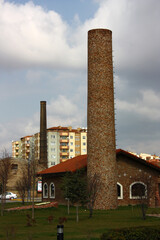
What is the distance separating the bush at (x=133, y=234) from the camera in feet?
47.7

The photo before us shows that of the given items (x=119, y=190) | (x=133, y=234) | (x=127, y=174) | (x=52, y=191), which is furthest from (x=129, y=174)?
(x=133, y=234)

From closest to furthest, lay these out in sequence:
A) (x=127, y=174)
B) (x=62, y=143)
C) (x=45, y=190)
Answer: (x=127, y=174) < (x=45, y=190) < (x=62, y=143)

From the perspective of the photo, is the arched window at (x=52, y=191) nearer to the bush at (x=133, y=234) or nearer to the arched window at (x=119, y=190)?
the arched window at (x=119, y=190)

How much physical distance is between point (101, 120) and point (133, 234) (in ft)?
76.7

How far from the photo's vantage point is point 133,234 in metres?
15.0

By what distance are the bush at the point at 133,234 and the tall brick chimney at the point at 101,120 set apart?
21.8 metres

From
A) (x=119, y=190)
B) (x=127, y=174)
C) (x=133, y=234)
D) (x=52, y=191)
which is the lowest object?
(x=133, y=234)

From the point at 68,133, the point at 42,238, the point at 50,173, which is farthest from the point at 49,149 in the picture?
the point at 42,238

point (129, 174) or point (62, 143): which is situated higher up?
point (62, 143)

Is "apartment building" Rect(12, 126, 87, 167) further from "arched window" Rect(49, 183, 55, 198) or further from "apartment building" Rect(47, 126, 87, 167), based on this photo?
"arched window" Rect(49, 183, 55, 198)

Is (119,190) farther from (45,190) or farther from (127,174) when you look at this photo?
(45,190)

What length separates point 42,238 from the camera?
1844 cm

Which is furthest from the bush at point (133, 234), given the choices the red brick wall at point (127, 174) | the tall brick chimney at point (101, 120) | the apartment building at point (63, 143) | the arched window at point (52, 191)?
the apartment building at point (63, 143)

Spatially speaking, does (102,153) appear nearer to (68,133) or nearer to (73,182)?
(73,182)
